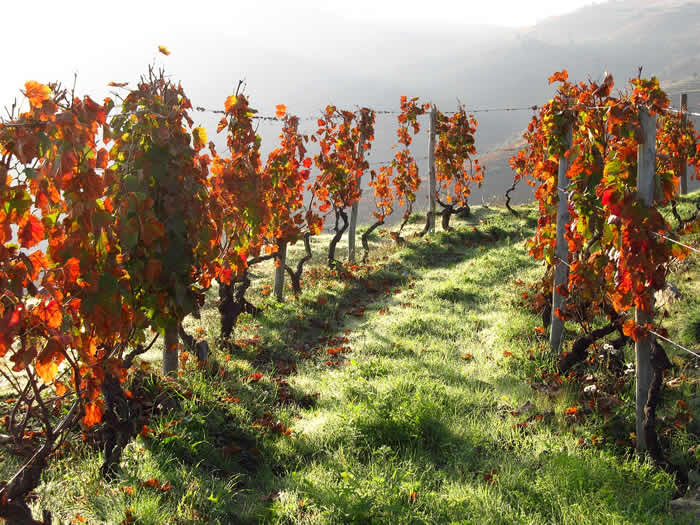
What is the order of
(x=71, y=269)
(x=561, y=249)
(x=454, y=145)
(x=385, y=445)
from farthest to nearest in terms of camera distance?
(x=454, y=145)
(x=561, y=249)
(x=385, y=445)
(x=71, y=269)

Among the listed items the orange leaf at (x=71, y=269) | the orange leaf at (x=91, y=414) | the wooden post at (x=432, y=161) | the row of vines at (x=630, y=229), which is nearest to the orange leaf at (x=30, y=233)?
the orange leaf at (x=71, y=269)

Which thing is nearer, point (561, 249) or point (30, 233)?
point (30, 233)

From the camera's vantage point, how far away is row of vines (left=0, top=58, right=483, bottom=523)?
7.40ft

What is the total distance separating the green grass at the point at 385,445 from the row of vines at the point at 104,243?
45 centimetres

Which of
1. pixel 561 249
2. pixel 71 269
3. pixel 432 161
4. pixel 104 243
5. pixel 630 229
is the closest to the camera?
pixel 71 269

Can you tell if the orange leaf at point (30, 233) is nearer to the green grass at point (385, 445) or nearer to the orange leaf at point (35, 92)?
the orange leaf at point (35, 92)

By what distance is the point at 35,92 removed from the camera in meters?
2.29

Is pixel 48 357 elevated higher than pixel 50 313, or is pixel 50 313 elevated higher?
pixel 50 313

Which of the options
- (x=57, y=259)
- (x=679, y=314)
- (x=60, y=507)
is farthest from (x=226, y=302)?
(x=679, y=314)

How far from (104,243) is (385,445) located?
2.52 m

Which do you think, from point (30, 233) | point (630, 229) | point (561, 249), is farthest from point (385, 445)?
point (561, 249)

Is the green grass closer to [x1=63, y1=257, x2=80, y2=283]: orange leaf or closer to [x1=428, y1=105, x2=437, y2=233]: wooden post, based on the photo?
[x1=63, y1=257, x2=80, y2=283]: orange leaf

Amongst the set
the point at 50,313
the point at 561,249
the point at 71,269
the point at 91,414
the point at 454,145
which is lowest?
the point at 91,414

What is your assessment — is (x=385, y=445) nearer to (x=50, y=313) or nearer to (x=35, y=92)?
(x=50, y=313)
